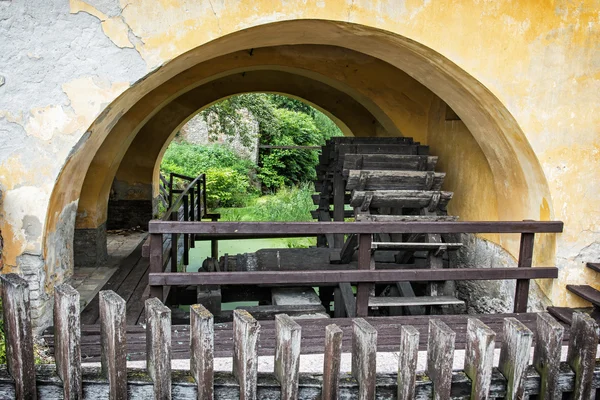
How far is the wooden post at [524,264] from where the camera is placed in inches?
152

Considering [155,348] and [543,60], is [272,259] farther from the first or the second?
[155,348]

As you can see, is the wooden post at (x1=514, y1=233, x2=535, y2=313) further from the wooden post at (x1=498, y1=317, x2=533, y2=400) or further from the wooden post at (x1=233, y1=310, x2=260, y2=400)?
the wooden post at (x1=233, y1=310, x2=260, y2=400)

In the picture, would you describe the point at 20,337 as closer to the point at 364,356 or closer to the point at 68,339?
the point at 68,339

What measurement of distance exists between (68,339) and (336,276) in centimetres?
217

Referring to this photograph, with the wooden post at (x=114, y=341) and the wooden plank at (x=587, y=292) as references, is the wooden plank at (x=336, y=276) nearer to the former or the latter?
the wooden plank at (x=587, y=292)

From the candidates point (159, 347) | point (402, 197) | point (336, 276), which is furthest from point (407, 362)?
point (402, 197)

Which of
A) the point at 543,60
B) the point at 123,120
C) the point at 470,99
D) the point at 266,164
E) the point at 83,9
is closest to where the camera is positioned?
the point at 83,9

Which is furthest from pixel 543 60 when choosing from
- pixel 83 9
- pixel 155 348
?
pixel 155 348

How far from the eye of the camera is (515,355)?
1865 mm

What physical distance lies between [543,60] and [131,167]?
20.9 feet

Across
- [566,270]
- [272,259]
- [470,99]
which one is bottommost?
[272,259]

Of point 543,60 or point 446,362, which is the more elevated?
point 543,60

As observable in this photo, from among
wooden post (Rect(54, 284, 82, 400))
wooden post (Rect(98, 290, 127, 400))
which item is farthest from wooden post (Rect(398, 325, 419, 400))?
wooden post (Rect(54, 284, 82, 400))

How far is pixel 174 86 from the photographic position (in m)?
6.24
